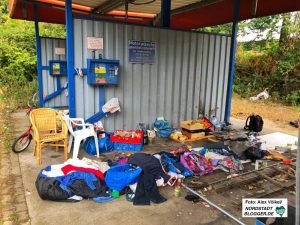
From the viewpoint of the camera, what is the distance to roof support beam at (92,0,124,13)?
22.5ft

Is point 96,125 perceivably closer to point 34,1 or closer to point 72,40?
point 72,40

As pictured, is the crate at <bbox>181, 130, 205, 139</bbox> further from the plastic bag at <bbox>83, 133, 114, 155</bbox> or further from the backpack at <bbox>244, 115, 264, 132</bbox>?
the plastic bag at <bbox>83, 133, 114, 155</bbox>

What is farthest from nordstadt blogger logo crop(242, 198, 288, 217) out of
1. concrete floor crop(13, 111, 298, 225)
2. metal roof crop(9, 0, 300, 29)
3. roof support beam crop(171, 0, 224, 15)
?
roof support beam crop(171, 0, 224, 15)

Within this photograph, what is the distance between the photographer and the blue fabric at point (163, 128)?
586 centimetres

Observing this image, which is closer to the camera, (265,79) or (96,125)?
(96,125)

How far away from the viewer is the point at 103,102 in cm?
527

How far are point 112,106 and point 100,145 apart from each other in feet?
2.79

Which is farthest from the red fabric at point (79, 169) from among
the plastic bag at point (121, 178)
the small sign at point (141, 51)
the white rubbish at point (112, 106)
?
the small sign at point (141, 51)

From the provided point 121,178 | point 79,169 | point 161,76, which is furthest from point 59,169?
point 161,76

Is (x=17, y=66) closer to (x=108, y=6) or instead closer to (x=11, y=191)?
(x=108, y=6)

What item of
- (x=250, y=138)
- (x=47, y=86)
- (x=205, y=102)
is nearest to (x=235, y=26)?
(x=205, y=102)

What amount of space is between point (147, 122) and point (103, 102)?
3.95 ft

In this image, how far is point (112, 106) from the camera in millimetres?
5250

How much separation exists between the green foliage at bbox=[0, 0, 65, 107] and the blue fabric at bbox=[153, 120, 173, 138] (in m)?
5.54
